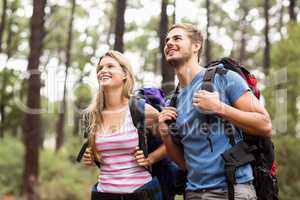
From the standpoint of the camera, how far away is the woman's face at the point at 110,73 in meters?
4.17

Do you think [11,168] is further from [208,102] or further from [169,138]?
[208,102]

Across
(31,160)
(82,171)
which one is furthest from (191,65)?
(82,171)

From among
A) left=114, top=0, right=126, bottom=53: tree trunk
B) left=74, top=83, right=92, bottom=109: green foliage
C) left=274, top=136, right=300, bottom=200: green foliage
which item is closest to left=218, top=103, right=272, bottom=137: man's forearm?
left=274, top=136, right=300, bottom=200: green foliage

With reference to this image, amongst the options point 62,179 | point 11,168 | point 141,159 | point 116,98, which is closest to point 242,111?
point 141,159

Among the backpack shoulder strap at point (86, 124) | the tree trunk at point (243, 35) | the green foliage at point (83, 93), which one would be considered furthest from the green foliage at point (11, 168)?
the tree trunk at point (243, 35)

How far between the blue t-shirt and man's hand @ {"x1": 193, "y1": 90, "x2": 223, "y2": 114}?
0.39ft

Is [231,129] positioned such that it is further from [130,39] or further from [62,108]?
[130,39]

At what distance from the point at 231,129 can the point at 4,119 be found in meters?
24.1

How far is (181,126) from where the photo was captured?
366cm

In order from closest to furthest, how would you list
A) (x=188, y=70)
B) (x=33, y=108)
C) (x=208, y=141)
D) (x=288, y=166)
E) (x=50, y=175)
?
(x=208, y=141), (x=188, y=70), (x=288, y=166), (x=33, y=108), (x=50, y=175)

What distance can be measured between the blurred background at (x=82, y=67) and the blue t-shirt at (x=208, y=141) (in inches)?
32.1

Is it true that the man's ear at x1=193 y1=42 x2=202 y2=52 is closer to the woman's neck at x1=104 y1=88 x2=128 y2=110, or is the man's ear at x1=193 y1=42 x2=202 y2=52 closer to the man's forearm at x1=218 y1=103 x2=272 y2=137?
the man's forearm at x1=218 y1=103 x2=272 y2=137

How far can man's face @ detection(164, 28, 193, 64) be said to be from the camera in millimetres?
3766

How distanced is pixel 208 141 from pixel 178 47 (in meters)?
0.77
